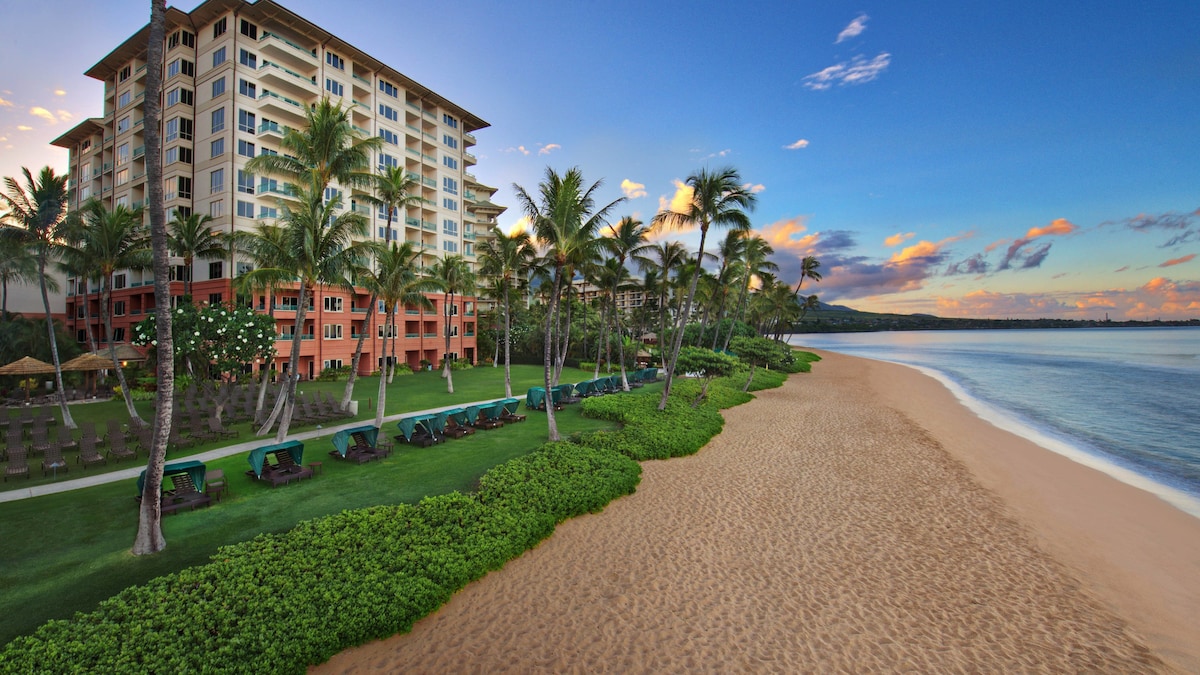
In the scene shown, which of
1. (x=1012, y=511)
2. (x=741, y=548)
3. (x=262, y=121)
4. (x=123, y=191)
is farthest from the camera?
(x=123, y=191)

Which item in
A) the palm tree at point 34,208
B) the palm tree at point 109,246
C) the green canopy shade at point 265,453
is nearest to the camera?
the green canopy shade at point 265,453

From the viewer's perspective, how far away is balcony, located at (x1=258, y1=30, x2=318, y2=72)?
34312 millimetres

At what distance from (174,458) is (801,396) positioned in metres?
31.7

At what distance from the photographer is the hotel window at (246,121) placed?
33188mm

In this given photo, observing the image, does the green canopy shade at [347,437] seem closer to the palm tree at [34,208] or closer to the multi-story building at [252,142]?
the palm tree at [34,208]

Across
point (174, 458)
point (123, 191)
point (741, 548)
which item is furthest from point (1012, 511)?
point (123, 191)

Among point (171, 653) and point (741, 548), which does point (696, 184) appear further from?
point (171, 653)

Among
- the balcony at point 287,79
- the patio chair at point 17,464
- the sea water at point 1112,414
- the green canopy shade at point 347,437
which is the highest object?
the balcony at point 287,79

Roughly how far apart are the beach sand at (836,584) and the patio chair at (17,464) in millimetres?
12812

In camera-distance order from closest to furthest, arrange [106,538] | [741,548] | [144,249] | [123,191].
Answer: [106,538], [741,548], [144,249], [123,191]

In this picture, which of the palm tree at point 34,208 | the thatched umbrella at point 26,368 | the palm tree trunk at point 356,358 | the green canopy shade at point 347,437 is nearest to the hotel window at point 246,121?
the palm tree at point 34,208

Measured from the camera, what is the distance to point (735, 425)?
2094cm

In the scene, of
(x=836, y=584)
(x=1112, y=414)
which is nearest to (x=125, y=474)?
(x=836, y=584)

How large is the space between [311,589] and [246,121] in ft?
132
